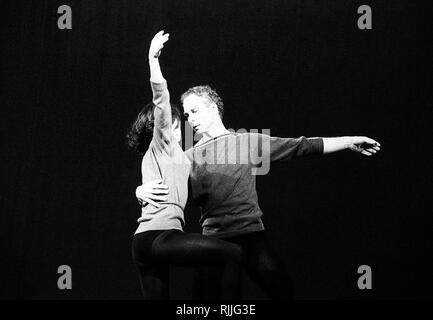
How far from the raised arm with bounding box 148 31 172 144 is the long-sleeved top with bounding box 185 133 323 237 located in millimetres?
296

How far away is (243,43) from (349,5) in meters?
0.57

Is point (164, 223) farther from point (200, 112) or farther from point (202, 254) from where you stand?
point (200, 112)

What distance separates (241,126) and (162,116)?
2.94 ft

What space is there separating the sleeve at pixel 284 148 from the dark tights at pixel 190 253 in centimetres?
52

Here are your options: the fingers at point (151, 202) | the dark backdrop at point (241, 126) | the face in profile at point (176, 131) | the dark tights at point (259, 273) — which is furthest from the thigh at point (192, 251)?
the dark backdrop at point (241, 126)

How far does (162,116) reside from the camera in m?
1.98

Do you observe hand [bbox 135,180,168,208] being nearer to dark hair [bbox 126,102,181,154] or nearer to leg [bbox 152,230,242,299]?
leg [bbox 152,230,242,299]

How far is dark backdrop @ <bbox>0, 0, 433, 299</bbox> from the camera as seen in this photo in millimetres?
2752

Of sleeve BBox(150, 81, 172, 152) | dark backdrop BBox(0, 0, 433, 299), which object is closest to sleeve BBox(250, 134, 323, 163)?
sleeve BBox(150, 81, 172, 152)

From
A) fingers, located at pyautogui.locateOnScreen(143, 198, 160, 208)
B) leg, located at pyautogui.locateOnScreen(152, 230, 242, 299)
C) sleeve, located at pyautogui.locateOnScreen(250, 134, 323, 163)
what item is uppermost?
sleeve, located at pyautogui.locateOnScreen(250, 134, 323, 163)

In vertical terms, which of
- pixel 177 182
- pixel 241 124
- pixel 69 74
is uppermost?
pixel 69 74
